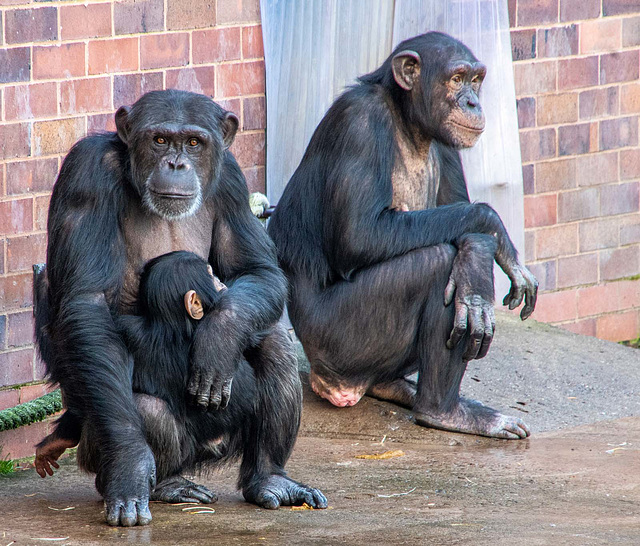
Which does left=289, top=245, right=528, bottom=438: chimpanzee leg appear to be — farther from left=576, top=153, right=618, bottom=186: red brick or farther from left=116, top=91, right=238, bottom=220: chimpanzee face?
left=576, top=153, right=618, bottom=186: red brick

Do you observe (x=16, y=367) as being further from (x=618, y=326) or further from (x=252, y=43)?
(x=618, y=326)

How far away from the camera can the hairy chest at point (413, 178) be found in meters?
5.36

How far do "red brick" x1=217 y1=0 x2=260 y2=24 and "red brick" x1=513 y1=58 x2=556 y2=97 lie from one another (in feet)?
5.68

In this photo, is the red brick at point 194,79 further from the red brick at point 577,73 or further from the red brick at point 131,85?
the red brick at point 577,73

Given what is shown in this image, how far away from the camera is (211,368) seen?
12.8 ft

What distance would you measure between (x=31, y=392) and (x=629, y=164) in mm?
4143

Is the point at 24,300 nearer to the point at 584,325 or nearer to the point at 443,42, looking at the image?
the point at 443,42

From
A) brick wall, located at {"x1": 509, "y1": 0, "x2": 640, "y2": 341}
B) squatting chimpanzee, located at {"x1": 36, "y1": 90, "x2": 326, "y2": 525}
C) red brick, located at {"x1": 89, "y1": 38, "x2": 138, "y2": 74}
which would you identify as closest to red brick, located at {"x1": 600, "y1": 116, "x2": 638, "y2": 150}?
brick wall, located at {"x1": 509, "y1": 0, "x2": 640, "y2": 341}

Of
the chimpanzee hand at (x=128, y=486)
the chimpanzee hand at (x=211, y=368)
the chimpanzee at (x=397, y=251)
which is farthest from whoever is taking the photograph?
the chimpanzee at (x=397, y=251)

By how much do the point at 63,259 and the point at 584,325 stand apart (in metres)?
4.42

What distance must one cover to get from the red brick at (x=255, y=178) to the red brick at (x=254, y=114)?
22 cm

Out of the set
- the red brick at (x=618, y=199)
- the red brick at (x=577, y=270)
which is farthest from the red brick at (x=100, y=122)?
the red brick at (x=618, y=199)

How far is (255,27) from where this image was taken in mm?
6113

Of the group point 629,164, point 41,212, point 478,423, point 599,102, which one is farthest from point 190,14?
point 629,164
